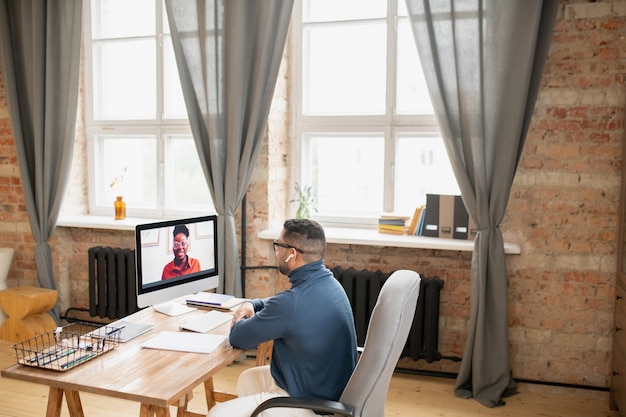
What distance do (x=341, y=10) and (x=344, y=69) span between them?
43 centimetres

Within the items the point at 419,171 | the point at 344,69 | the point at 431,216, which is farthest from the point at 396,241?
the point at 344,69

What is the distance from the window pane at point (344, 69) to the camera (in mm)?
4508

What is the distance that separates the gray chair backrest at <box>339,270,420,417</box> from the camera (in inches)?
85.4

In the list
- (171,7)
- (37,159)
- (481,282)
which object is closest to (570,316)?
(481,282)

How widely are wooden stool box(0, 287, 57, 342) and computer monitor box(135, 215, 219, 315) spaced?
6.67 feet

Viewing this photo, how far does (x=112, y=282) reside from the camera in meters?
4.92

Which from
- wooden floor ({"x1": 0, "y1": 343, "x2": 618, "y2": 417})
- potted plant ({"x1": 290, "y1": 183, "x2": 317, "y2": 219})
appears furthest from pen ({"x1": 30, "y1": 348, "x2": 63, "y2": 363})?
potted plant ({"x1": 290, "y1": 183, "x2": 317, "y2": 219})

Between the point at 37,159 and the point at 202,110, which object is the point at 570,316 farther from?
the point at 37,159

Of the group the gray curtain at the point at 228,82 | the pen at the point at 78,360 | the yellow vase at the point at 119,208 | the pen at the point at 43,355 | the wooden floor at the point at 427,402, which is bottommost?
the wooden floor at the point at 427,402

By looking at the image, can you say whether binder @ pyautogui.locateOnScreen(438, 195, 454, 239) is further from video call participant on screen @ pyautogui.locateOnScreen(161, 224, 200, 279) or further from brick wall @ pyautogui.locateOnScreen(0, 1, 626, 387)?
video call participant on screen @ pyautogui.locateOnScreen(161, 224, 200, 279)

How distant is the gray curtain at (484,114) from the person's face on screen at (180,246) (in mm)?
1764

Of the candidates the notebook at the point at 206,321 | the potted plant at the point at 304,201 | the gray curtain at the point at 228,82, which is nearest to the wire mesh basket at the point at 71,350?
the notebook at the point at 206,321

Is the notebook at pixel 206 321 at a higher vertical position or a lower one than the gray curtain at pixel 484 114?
lower

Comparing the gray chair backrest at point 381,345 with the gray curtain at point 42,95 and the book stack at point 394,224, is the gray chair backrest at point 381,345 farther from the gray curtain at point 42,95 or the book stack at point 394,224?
the gray curtain at point 42,95
